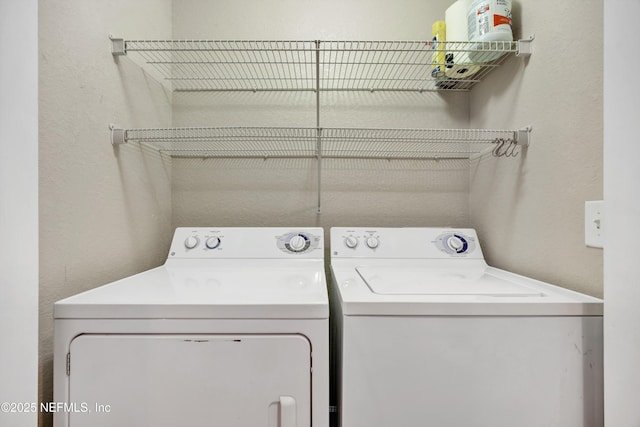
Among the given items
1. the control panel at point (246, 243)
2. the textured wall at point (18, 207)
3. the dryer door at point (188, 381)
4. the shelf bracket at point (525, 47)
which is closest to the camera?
the textured wall at point (18, 207)

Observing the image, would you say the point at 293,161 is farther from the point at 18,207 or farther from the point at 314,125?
the point at 18,207

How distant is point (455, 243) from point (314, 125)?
3.16 feet

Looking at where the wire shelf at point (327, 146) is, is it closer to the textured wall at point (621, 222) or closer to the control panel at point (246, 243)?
the control panel at point (246, 243)

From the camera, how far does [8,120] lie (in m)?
0.59

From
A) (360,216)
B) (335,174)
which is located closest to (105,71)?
(335,174)

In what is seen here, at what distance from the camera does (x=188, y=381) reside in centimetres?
74

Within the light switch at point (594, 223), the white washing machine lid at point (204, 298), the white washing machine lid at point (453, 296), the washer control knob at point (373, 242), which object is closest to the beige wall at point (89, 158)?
the white washing machine lid at point (204, 298)

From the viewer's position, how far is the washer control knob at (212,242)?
4.59ft

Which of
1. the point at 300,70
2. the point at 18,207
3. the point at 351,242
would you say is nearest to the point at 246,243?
the point at 351,242

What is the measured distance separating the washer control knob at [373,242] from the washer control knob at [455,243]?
35 centimetres

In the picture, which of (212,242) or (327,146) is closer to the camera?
(212,242)

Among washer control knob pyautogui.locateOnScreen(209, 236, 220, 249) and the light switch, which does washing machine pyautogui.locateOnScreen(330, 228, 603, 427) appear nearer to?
the light switch

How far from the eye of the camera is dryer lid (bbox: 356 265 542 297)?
0.86 m

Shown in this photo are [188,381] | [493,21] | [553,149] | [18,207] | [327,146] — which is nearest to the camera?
[18,207]
